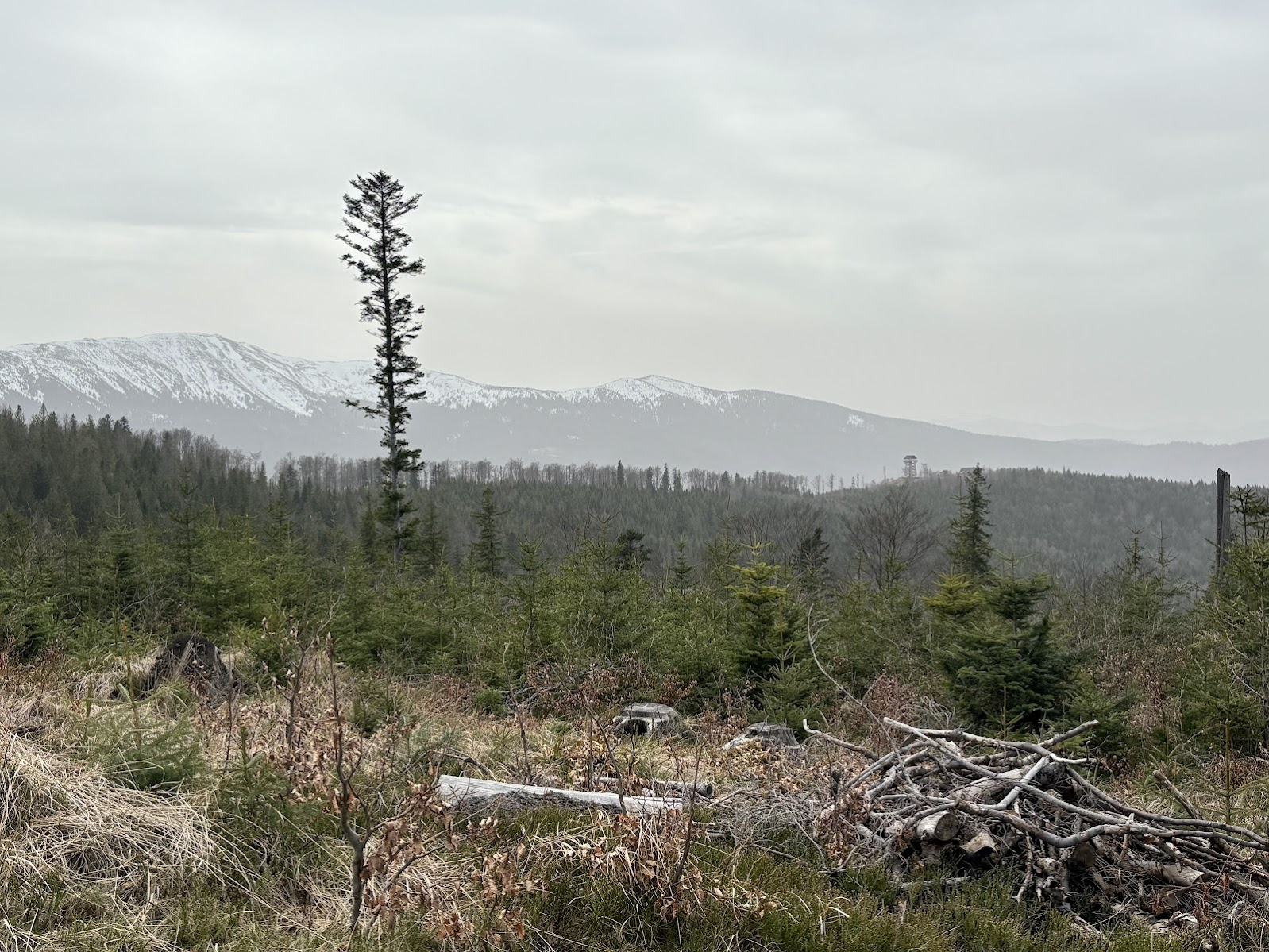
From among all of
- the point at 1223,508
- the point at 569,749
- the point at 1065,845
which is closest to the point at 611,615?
the point at 569,749

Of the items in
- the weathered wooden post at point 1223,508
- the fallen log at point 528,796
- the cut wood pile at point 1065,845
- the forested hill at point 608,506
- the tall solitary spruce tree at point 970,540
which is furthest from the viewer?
the forested hill at point 608,506

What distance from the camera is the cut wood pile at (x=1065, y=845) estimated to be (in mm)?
3992

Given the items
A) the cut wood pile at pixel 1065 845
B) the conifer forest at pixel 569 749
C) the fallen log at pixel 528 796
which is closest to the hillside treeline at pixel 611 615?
the conifer forest at pixel 569 749

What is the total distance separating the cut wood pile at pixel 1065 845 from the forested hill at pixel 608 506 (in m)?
8.15

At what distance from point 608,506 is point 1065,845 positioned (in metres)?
83.4

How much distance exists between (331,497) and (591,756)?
7485 centimetres

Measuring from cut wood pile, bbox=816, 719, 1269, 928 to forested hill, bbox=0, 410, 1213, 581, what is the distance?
8155 millimetres

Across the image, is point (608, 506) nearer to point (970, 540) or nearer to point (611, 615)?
point (970, 540)

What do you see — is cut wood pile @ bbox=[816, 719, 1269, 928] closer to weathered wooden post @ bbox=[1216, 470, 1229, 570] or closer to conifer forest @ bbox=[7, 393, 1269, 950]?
conifer forest @ bbox=[7, 393, 1269, 950]

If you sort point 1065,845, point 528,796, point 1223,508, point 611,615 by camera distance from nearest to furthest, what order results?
1. point 1065,845
2. point 528,796
3. point 611,615
4. point 1223,508

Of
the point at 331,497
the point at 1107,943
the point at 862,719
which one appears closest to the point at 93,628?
the point at 862,719

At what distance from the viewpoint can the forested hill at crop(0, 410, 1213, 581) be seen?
4038 centimetres

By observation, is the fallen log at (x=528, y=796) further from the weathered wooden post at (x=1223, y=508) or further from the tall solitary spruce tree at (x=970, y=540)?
the tall solitary spruce tree at (x=970, y=540)

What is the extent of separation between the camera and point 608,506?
87188 mm
